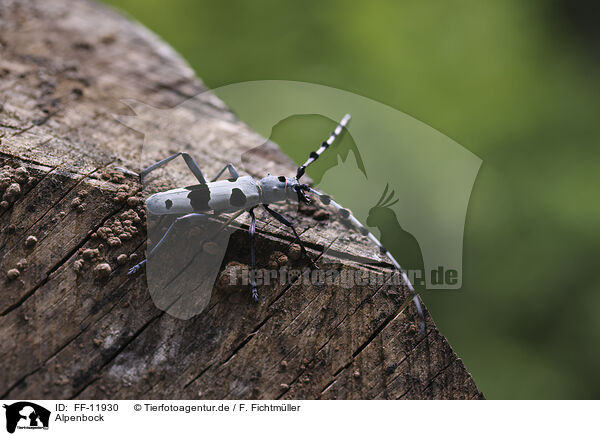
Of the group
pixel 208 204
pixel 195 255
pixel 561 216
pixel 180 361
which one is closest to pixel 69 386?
pixel 180 361

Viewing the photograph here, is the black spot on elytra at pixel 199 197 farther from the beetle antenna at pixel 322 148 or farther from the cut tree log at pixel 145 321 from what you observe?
the beetle antenna at pixel 322 148

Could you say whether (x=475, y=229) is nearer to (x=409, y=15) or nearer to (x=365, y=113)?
(x=365, y=113)

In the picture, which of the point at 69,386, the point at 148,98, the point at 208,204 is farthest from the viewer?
the point at 148,98
